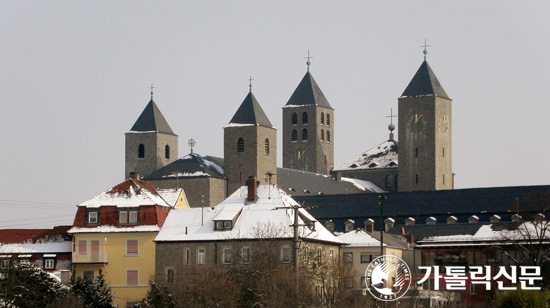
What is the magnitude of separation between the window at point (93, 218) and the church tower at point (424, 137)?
55.4 meters

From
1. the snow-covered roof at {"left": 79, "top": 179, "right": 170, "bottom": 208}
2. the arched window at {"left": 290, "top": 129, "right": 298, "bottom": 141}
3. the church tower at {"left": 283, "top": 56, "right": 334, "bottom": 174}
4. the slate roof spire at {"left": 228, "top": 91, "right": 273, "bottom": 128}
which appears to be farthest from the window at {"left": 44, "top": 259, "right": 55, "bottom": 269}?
the arched window at {"left": 290, "top": 129, "right": 298, "bottom": 141}

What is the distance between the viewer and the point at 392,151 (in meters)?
144

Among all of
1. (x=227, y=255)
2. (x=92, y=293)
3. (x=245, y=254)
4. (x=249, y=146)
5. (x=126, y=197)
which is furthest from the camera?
(x=249, y=146)

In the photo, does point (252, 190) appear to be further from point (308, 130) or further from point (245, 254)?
point (308, 130)

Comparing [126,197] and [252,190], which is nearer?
[252,190]

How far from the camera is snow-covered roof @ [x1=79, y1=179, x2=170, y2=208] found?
255 feet

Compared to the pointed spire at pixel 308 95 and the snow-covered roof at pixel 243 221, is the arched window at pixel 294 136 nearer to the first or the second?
the pointed spire at pixel 308 95

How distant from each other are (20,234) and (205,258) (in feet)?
43.2

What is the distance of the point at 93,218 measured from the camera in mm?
77688

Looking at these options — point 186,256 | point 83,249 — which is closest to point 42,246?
point 83,249

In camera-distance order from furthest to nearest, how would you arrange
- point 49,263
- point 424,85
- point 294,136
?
point 294,136
point 424,85
point 49,263

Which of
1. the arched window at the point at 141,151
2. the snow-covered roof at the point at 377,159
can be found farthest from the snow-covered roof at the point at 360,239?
the snow-covered roof at the point at 377,159

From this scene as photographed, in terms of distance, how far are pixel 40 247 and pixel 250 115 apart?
4436 cm

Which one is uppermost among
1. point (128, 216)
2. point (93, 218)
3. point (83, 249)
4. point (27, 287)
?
point (128, 216)
